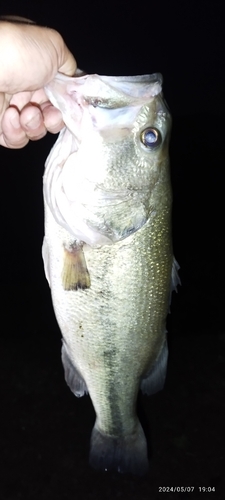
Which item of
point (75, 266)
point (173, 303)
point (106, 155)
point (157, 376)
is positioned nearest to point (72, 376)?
point (157, 376)

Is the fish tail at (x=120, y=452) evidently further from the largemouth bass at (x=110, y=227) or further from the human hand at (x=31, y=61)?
the human hand at (x=31, y=61)

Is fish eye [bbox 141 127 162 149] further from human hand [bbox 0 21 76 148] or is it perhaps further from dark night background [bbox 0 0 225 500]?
dark night background [bbox 0 0 225 500]

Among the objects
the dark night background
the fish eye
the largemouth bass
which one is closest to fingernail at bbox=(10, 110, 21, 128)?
the largemouth bass

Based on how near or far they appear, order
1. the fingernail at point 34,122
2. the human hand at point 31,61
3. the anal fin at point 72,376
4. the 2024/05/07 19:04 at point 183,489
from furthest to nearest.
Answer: the 2024/05/07 19:04 at point 183,489 → the anal fin at point 72,376 → the fingernail at point 34,122 → the human hand at point 31,61

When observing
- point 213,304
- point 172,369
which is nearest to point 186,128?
point 213,304

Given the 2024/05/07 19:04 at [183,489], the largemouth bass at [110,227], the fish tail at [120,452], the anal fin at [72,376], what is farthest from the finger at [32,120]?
the 2024/05/07 19:04 at [183,489]

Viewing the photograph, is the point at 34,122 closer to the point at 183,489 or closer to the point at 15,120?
the point at 15,120
